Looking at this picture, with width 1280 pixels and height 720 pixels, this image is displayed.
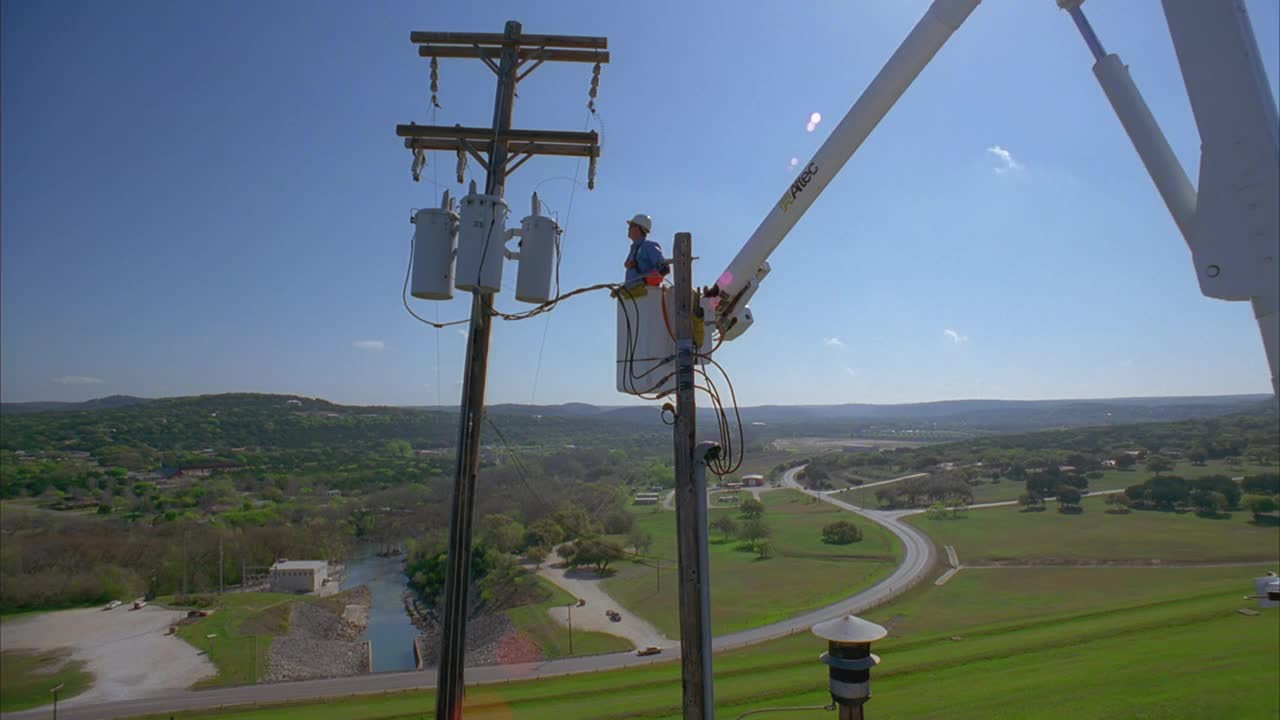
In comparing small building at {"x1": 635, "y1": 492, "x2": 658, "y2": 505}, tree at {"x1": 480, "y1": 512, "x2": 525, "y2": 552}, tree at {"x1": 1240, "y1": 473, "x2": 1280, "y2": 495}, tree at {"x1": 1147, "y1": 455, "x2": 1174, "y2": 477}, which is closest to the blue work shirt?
tree at {"x1": 480, "y1": 512, "x2": 525, "y2": 552}

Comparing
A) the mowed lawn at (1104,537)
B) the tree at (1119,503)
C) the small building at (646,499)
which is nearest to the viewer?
the mowed lawn at (1104,537)

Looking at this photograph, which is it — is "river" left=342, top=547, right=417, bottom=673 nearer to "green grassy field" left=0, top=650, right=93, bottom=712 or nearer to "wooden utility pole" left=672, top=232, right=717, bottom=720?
"green grassy field" left=0, top=650, right=93, bottom=712

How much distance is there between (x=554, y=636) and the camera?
42.1m

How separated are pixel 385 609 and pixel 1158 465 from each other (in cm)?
11458

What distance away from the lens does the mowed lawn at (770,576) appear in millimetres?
45188

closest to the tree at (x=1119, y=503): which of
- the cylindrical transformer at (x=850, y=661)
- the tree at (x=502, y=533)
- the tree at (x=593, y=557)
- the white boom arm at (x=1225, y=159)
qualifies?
the tree at (x=593, y=557)

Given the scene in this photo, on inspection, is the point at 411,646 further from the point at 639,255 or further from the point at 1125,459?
the point at 1125,459

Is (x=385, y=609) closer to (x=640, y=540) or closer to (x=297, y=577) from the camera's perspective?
(x=297, y=577)

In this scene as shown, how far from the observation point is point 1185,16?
3.72 metres

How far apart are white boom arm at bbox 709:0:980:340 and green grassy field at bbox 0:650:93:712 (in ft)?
142

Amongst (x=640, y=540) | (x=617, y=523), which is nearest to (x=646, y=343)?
(x=640, y=540)

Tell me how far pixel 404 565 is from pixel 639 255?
7712 cm

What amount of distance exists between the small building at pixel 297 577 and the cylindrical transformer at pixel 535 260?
210 feet

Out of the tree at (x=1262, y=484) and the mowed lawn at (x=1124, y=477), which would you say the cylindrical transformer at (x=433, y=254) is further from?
the mowed lawn at (x=1124, y=477)
